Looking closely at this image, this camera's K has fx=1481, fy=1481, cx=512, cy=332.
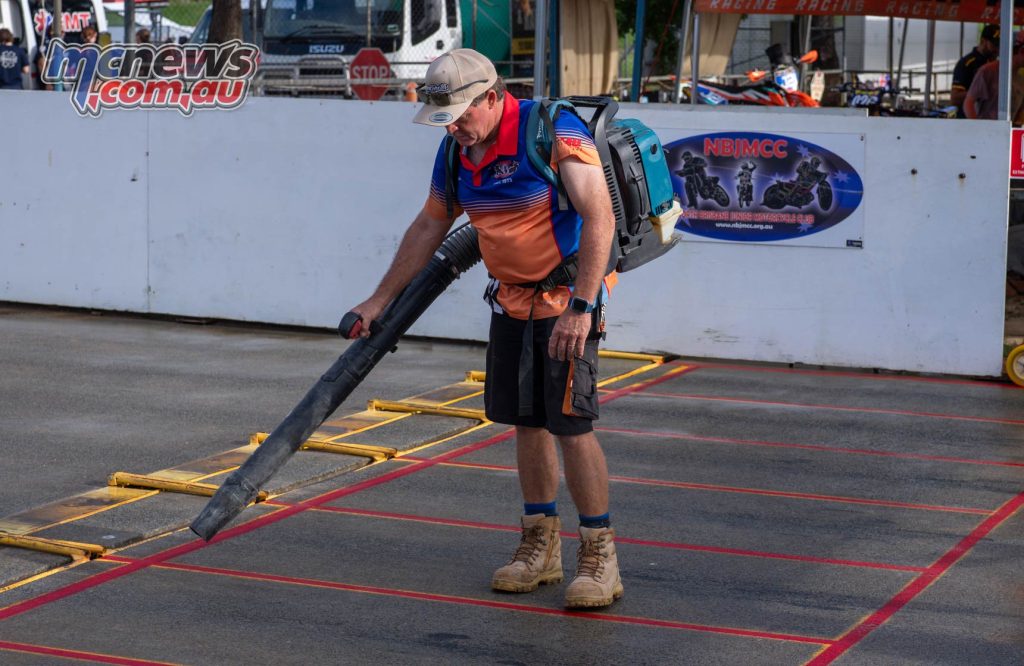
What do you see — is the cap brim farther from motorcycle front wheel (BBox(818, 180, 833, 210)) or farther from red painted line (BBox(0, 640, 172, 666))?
motorcycle front wheel (BBox(818, 180, 833, 210))

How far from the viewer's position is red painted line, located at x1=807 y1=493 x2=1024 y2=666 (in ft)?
16.1

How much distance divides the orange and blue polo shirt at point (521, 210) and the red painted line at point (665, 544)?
1.39 meters

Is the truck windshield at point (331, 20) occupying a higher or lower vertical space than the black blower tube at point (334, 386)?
higher

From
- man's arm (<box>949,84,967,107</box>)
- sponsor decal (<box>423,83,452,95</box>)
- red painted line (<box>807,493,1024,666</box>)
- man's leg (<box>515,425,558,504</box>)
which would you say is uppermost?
man's arm (<box>949,84,967,107</box>)

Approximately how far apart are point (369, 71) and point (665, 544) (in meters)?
11.9

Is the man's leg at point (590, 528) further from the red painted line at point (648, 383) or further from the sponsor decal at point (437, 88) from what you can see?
the red painted line at point (648, 383)

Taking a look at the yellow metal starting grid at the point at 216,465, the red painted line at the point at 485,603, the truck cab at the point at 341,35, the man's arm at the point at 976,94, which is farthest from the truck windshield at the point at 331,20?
the red painted line at the point at 485,603

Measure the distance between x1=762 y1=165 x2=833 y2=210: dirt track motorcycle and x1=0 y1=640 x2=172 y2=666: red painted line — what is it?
21.2ft

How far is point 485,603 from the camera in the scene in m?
5.38

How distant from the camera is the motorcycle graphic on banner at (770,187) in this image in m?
10.0

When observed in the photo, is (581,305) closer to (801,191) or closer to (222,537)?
(222,537)

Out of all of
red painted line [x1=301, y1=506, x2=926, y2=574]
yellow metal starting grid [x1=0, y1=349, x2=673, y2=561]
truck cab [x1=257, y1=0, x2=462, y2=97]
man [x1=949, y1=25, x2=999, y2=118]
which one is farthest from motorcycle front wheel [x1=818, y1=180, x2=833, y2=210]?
truck cab [x1=257, y1=0, x2=462, y2=97]

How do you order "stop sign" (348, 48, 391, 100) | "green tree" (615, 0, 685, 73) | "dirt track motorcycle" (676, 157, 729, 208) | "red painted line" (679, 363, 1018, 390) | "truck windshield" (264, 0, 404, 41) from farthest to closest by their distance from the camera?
"green tree" (615, 0, 685, 73)
"truck windshield" (264, 0, 404, 41)
"stop sign" (348, 48, 391, 100)
"dirt track motorcycle" (676, 157, 729, 208)
"red painted line" (679, 363, 1018, 390)

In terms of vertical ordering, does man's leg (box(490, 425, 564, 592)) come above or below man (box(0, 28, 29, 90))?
below
